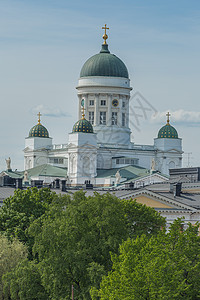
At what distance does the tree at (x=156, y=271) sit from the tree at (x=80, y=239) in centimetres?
522

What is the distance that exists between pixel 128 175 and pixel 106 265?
116 metres

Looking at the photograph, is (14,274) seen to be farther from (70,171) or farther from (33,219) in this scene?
(70,171)

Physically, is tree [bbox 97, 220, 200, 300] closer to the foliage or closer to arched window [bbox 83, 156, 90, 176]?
the foliage

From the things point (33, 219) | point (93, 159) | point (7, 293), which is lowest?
point (7, 293)

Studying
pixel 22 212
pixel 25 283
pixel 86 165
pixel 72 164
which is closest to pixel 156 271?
pixel 25 283

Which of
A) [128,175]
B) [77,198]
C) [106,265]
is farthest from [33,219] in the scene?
[128,175]

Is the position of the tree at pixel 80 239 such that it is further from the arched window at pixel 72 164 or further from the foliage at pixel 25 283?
the arched window at pixel 72 164

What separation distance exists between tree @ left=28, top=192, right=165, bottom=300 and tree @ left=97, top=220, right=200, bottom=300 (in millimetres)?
5217

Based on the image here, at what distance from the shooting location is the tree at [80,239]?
7481 cm

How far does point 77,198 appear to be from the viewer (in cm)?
8312

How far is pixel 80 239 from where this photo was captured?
77562mm

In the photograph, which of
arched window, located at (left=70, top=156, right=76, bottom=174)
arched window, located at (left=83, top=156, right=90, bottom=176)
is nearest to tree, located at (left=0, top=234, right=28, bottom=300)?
arched window, located at (left=83, top=156, right=90, bottom=176)

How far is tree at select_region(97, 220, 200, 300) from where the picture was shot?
63.4 metres

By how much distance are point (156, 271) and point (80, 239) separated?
1453cm
